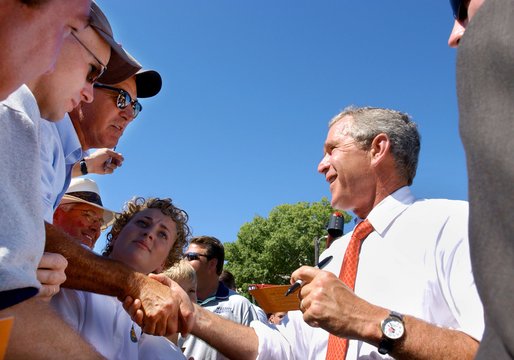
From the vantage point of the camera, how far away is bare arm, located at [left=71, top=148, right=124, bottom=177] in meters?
4.55

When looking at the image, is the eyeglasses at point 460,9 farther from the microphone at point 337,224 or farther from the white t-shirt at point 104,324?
the microphone at point 337,224

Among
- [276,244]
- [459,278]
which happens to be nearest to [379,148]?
[459,278]

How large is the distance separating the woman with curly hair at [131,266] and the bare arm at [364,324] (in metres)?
1.15

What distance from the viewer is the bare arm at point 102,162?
4.55m

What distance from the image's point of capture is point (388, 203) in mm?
2838

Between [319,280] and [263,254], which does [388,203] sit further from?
[263,254]

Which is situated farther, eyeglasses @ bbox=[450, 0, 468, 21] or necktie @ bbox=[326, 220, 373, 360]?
necktie @ bbox=[326, 220, 373, 360]

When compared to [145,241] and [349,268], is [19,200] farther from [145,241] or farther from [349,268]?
[145,241]

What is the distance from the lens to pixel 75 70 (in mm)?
2232

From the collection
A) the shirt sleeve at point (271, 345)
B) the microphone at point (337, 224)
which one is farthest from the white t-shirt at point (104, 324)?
the microphone at point (337, 224)

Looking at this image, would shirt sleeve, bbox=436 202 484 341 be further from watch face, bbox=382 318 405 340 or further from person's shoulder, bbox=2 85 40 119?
person's shoulder, bbox=2 85 40 119

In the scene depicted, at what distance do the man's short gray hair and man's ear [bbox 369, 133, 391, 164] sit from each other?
0.03m

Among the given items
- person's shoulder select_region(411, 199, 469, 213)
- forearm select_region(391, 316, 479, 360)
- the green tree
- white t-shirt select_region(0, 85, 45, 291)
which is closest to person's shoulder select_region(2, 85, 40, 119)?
white t-shirt select_region(0, 85, 45, 291)

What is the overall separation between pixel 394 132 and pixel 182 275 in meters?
2.55
